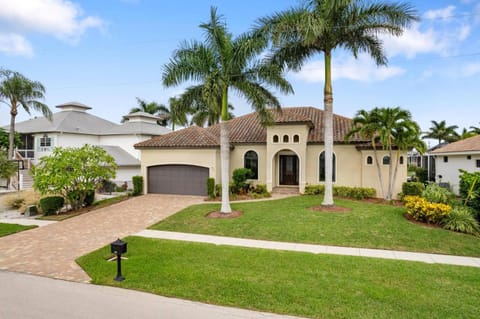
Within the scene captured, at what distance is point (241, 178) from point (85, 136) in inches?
803

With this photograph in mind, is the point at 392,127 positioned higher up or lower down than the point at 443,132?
lower down

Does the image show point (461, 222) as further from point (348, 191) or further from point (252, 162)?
point (252, 162)

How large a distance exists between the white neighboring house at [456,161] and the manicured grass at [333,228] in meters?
10.4

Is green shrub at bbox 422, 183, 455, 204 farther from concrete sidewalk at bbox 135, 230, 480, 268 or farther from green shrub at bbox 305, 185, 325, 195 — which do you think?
green shrub at bbox 305, 185, 325, 195

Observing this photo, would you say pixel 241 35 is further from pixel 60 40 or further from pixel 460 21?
pixel 60 40

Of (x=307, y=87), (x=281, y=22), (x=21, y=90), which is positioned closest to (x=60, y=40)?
(x=21, y=90)

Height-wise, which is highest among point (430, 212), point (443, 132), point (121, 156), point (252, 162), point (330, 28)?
point (330, 28)

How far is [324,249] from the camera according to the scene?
371 inches

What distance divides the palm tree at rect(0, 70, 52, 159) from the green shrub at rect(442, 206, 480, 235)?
3112 centimetres

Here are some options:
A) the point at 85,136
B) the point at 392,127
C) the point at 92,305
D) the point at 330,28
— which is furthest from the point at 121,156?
the point at 92,305

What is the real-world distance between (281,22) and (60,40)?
1634cm

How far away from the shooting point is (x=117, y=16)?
693 inches

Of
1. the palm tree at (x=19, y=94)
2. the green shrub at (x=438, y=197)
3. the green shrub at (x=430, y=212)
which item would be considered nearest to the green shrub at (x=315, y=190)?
the green shrub at (x=438, y=197)

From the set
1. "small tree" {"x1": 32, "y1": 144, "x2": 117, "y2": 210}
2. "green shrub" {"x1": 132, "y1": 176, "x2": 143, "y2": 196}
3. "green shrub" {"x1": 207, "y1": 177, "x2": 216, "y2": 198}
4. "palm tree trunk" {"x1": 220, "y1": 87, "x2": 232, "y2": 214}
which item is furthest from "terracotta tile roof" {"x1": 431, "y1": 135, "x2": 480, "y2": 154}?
"small tree" {"x1": 32, "y1": 144, "x2": 117, "y2": 210}
